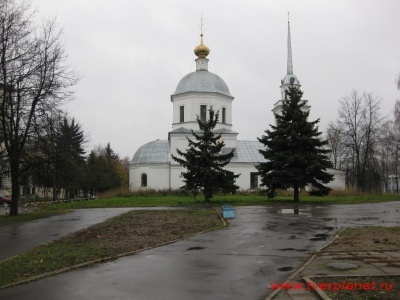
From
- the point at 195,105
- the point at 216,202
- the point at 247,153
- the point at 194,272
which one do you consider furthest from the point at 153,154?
the point at 194,272

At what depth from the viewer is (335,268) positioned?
7609 mm

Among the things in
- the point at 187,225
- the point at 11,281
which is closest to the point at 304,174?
the point at 187,225

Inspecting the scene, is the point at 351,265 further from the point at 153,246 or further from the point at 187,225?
the point at 187,225

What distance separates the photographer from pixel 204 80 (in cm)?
4769

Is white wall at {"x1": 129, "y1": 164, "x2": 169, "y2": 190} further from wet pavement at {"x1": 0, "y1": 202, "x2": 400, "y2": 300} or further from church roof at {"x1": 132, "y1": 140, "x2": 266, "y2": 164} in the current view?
wet pavement at {"x1": 0, "y1": 202, "x2": 400, "y2": 300}

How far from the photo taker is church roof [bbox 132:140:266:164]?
154ft

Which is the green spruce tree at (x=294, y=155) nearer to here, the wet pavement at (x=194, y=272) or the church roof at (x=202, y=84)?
the wet pavement at (x=194, y=272)

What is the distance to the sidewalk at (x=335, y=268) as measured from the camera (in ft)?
20.0

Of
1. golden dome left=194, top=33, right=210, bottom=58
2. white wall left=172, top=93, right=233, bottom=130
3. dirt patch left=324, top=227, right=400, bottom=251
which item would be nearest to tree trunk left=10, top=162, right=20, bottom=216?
dirt patch left=324, top=227, right=400, bottom=251

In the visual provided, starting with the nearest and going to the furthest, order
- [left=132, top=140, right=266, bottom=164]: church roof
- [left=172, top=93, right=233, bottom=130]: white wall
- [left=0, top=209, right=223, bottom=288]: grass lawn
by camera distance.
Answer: [left=0, top=209, right=223, bottom=288]: grass lawn < [left=172, top=93, right=233, bottom=130]: white wall < [left=132, top=140, right=266, bottom=164]: church roof

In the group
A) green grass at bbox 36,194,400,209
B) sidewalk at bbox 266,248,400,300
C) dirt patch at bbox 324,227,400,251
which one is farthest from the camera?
green grass at bbox 36,194,400,209

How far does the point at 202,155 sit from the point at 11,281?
22.3 meters

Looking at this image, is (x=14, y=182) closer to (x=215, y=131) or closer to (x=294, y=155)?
(x=294, y=155)

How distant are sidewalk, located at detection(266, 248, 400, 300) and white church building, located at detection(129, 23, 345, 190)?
36.8m
